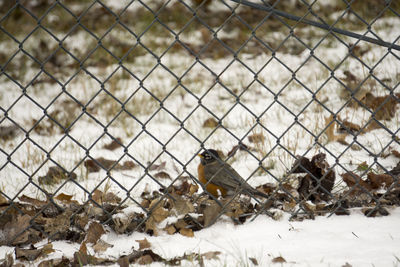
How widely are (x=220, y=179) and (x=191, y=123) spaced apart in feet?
5.65

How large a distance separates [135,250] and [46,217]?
2.50 feet

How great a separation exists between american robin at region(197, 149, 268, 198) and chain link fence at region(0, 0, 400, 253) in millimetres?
61

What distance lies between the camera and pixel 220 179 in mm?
3508

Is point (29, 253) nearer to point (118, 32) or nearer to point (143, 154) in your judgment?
point (143, 154)

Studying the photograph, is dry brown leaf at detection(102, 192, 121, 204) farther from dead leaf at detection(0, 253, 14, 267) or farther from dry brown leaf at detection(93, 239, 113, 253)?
dead leaf at detection(0, 253, 14, 267)

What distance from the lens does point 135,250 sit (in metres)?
2.67

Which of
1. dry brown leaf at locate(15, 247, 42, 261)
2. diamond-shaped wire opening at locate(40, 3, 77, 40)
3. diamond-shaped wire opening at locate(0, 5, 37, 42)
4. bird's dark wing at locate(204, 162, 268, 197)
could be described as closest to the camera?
dry brown leaf at locate(15, 247, 42, 261)

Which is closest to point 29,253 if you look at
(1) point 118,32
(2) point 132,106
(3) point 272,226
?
(3) point 272,226

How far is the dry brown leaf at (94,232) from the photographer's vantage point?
2.80 metres

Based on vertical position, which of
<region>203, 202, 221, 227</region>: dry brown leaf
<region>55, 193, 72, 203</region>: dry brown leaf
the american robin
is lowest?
<region>55, 193, 72, 203</region>: dry brown leaf

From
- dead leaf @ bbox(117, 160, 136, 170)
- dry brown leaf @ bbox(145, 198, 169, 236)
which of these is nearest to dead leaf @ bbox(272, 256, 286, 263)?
dry brown leaf @ bbox(145, 198, 169, 236)

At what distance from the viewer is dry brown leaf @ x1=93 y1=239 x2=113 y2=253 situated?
106 inches

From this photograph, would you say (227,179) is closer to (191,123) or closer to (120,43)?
(191,123)

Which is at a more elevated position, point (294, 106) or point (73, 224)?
point (294, 106)
